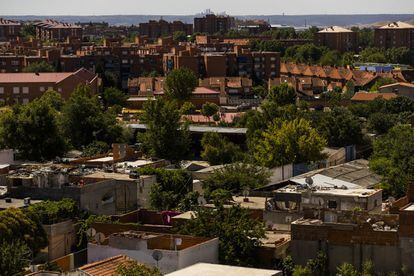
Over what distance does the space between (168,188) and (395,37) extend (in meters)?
73.7

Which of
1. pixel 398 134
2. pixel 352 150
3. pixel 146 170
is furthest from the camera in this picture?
pixel 352 150

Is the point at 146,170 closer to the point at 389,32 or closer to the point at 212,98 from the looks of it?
the point at 212,98

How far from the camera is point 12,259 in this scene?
53.2ft

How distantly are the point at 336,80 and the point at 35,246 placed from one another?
46.9 metres

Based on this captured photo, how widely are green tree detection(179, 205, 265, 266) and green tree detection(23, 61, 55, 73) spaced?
1631 inches

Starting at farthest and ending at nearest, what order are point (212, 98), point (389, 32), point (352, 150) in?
point (389, 32)
point (212, 98)
point (352, 150)

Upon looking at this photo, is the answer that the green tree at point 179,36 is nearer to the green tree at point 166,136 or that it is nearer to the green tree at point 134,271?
the green tree at point 166,136

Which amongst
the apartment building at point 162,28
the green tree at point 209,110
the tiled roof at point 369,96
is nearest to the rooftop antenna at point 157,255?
the green tree at point 209,110

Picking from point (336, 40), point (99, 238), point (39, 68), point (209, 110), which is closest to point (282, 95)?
point (209, 110)

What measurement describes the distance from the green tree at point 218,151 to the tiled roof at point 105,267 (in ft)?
56.4

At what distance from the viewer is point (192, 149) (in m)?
36.6

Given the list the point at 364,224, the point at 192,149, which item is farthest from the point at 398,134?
the point at 364,224

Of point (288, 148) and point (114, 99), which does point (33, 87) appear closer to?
point (114, 99)

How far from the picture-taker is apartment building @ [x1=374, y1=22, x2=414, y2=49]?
93.9 m
